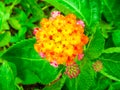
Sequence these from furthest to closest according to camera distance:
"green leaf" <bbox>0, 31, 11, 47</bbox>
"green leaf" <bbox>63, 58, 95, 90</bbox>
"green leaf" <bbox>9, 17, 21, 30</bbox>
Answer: "green leaf" <bbox>9, 17, 21, 30</bbox>, "green leaf" <bbox>0, 31, 11, 47</bbox>, "green leaf" <bbox>63, 58, 95, 90</bbox>

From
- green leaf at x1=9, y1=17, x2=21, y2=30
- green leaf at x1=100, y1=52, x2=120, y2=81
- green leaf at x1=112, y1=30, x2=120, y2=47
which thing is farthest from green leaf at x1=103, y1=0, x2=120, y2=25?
green leaf at x1=9, y1=17, x2=21, y2=30

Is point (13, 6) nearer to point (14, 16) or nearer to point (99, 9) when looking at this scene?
point (14, 16)

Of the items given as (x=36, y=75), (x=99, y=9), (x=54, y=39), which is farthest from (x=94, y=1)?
(x=36, y=75)

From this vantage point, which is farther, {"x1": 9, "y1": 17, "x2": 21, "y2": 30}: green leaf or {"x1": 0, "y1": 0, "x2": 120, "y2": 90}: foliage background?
{"x1": 9, "y1": 17, "x2": 21, "y2": 30}: green leaf

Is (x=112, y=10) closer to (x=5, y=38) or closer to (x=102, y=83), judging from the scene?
(x=102, y=83)

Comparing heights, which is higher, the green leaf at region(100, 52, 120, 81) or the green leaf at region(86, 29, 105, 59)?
the green leaf at region(86, 29, 105, 59)

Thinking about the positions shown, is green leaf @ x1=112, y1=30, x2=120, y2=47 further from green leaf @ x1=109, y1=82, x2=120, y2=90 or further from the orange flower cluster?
the orange flower cluster

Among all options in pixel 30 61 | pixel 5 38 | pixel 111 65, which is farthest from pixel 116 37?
pixel 5 38

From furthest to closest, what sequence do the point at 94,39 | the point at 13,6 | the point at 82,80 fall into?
the point at 13,6
the point at 82,80
the point at 94,39
